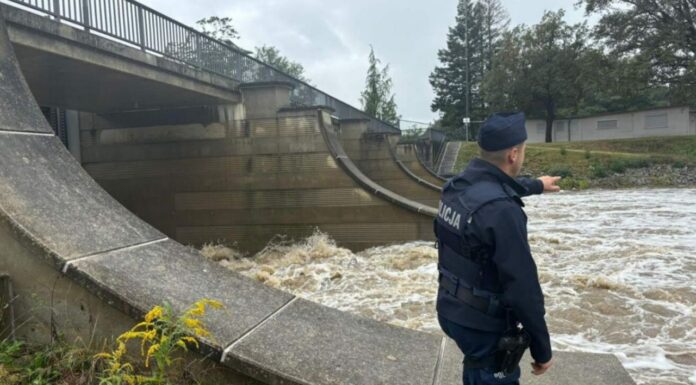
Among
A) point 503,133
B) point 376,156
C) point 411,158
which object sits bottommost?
point 411,158

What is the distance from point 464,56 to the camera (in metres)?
63.0

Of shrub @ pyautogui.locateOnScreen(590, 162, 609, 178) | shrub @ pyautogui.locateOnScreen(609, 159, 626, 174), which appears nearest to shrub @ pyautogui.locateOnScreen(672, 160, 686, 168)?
shrub @ pyautogui.locateOnScreen(609, 159, 626, 174)

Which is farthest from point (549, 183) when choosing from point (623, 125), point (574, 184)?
point (623, 125)

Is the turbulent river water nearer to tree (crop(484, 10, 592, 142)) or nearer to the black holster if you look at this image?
the black holster

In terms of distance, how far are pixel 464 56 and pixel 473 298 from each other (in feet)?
212

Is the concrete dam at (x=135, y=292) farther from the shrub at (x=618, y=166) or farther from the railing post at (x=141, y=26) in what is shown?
the shrub at (x=618, y=166)

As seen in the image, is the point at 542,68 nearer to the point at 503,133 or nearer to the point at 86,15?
the point at 86,15

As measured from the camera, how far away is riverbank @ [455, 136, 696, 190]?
30.2 m

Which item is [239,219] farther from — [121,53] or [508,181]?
[508,181]

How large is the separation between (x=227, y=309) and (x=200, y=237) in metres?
10.4

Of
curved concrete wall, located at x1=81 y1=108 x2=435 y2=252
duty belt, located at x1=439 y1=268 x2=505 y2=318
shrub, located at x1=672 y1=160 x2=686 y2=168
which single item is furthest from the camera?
shrub, located at x1=672 y1=160 x2=686 y2=168

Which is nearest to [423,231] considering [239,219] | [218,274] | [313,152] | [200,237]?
[313,152]

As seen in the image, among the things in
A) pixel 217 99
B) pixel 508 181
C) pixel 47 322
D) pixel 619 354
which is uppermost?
pixel 217 99

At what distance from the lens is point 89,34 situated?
8602mm
